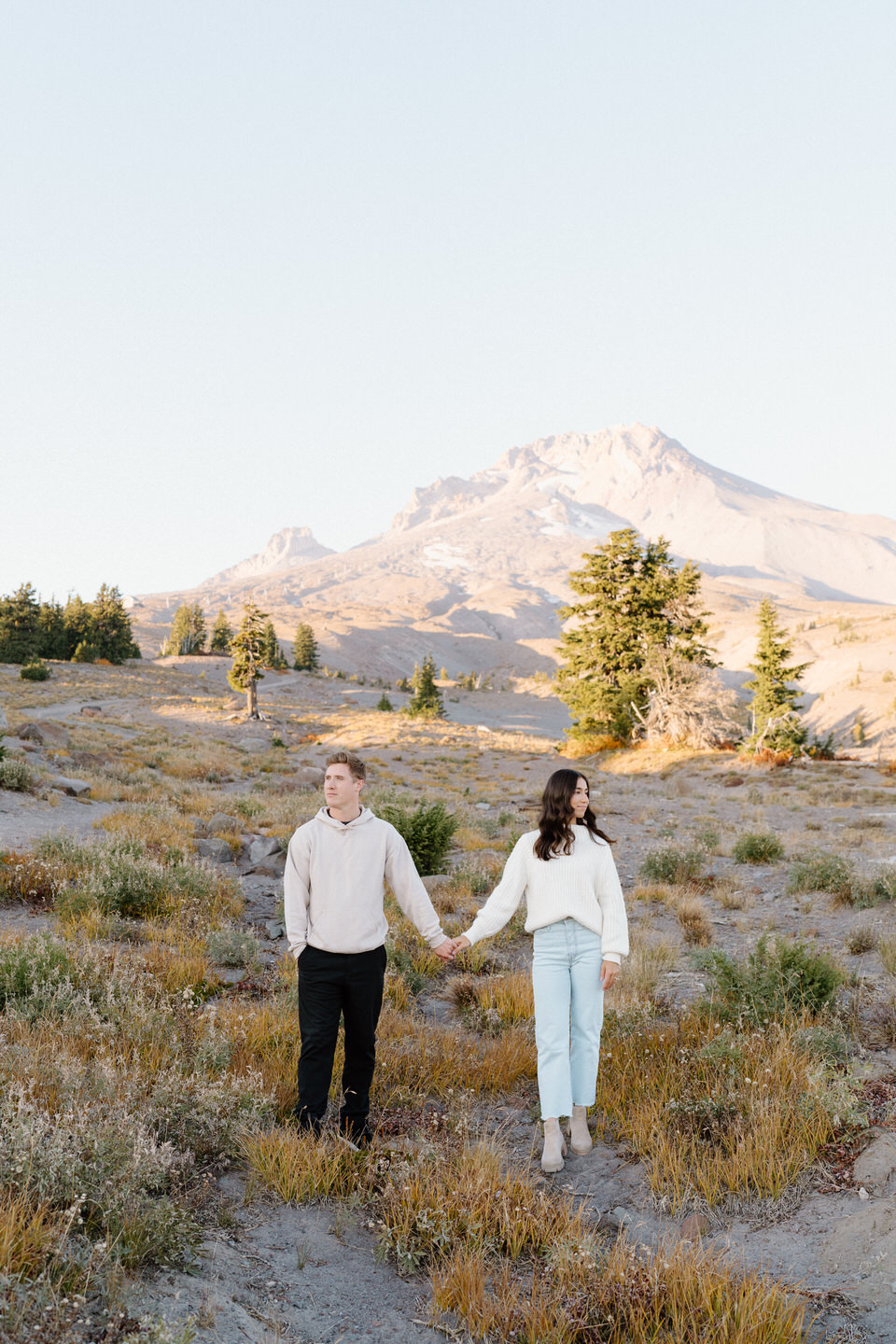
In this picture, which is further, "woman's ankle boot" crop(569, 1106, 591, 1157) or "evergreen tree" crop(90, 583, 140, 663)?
"evergreen tree" crop(90, 583, 140, 663)

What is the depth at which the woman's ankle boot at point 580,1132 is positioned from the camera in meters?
4.16

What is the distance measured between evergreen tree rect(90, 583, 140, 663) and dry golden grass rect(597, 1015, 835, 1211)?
72.9m

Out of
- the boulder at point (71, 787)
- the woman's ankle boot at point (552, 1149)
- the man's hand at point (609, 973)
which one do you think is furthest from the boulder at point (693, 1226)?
the boulder at point (71, 787)

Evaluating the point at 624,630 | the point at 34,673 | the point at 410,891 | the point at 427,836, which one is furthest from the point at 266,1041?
the point at 34,673

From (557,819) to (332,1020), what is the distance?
1614 mm

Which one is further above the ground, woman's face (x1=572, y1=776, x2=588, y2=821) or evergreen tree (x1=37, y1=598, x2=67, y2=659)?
evergreen tree (x1=37, y1=598, x2=67, y2=659)

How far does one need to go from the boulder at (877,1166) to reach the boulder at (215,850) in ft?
29.4

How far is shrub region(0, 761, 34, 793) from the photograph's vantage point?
42.9 ft

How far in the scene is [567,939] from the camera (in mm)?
4172

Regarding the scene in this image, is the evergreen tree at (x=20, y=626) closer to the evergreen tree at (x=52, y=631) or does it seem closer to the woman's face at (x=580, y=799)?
the evergreen tree at (x=52, y=631)

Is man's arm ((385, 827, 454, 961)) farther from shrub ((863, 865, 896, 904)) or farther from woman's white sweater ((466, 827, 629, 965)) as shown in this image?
shrub ((863, 865, 896, 904))

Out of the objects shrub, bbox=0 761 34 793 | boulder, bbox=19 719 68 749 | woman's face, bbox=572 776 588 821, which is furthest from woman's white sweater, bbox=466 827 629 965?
boulder, bbox=19 719 68 749

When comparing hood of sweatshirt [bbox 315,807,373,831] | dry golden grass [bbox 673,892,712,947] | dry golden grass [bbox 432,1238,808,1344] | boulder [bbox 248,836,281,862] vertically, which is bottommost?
boulder [bbox 248,836,281,862]

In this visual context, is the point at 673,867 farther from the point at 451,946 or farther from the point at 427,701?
the point at 427,701
